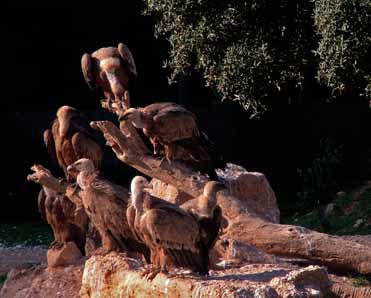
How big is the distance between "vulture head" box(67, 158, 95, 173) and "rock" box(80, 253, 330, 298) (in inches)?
27.7

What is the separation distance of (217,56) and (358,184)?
13.9 feet

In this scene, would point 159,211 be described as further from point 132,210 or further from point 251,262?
point 251,262

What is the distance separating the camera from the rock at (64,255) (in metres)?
9.10

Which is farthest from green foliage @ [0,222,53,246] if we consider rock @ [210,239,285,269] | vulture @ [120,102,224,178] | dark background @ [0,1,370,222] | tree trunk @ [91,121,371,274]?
rock @ [210,239,285,269]

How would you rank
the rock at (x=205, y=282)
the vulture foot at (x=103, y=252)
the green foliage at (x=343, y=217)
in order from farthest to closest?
the green foliage at (x=343, y=217), the vulture foot at (x=103, y=252), the rock at (x=205, y=282)

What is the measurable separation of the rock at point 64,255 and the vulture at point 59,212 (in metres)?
0.05

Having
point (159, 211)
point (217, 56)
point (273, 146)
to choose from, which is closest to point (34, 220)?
point (273, 146)

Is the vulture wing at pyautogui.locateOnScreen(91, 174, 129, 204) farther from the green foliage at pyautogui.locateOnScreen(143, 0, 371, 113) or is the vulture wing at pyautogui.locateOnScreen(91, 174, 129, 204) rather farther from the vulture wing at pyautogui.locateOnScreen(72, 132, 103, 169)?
the green foliage at pyautogui.locateOnScreen(143, 0, 371, 113)

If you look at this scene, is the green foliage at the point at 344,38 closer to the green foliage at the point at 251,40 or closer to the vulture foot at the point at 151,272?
the green foliage at the point at 251,40

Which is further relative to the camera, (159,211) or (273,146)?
(273,146)

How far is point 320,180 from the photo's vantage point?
1517 cm

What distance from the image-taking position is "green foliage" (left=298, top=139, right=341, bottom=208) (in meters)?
15.2

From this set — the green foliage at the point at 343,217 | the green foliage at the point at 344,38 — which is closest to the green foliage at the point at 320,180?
the green foliage at the point at 343,217

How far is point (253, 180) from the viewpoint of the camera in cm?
944
